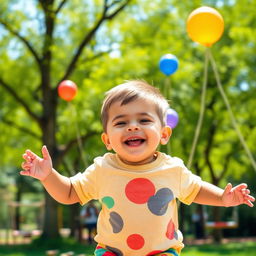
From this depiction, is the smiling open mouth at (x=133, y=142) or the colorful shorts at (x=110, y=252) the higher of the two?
the smiling open mouth at (x=133, y=142)

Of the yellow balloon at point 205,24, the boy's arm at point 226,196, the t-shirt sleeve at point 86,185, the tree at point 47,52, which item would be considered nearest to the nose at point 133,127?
the t-shirt sleeve at point 86,185

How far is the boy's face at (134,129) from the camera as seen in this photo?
2551mm

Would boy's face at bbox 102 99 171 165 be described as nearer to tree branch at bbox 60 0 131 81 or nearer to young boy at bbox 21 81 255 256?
young boy at bbox 21 81 255 256

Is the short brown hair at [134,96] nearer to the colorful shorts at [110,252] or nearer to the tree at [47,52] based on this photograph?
the colorful shorts at [110,252]

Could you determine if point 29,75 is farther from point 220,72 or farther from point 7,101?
point 220,72

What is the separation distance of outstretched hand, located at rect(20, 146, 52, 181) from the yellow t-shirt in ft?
0.65

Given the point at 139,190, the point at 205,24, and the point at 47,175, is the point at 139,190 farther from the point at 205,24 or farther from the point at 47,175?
the point at 205,24

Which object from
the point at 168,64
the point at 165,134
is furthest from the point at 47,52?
the point at 165,134

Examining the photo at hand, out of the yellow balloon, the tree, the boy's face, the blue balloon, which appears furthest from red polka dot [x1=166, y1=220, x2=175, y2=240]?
the tree

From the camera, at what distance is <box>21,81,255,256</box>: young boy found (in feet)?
8.37

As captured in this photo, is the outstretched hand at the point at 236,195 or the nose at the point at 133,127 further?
the outstretched hand at the point at 236,195

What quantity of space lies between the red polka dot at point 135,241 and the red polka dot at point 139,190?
180mm

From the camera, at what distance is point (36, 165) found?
2.61m

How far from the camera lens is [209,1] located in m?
17.7
